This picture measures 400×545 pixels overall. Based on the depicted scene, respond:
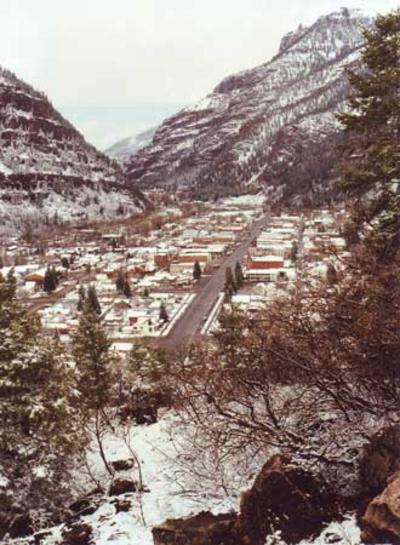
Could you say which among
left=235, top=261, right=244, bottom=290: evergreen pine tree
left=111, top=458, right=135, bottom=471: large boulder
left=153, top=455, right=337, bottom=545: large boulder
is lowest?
left=235, top=261, right=244, bottom=290: evergreen pine tree

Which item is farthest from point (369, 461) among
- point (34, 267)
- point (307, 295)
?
point (34, 267)

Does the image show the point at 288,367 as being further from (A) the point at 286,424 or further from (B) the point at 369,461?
(B) the point at 369,461

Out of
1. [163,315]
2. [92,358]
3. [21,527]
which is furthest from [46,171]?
[21,527]

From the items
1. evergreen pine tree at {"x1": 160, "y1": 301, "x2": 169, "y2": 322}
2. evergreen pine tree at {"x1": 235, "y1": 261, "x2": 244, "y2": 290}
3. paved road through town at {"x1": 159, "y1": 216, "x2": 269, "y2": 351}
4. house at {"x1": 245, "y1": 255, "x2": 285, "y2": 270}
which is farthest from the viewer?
house at {"x1": 245, "y1": 255, "x2": 285, "y2": 270}

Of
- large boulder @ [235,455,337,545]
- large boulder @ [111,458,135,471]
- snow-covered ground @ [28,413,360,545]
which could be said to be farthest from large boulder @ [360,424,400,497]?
large boulder @ [111,458,135,471]

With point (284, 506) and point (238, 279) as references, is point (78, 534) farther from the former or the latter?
point (238, 279)

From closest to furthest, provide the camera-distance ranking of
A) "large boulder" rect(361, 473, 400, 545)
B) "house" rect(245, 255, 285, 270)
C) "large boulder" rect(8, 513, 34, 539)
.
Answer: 1. "large boulder" rect(361, 473, 400, 545)
2. "large boulder" rect(8, 513, 34, 539)
3. "house" rect(245, 255, 285, 270)

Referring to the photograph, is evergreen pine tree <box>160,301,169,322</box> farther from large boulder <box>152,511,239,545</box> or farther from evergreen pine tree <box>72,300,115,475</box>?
large boulder <box>152,511,239,545</box>
